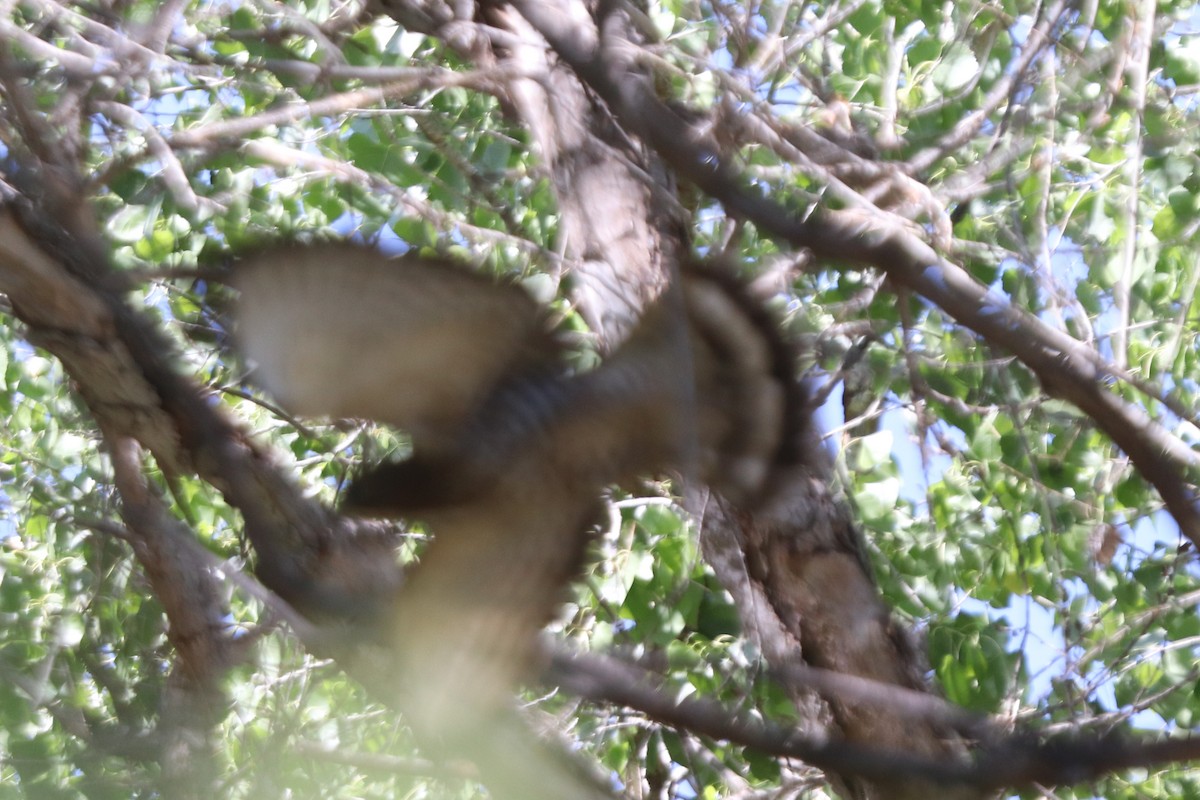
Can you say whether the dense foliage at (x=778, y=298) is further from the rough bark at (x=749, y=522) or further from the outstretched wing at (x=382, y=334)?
the outstretched wing at (x=382, y=334)

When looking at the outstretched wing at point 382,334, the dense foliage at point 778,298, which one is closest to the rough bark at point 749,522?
the dense foliage at point 778,298

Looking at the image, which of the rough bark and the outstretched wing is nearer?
the outstretched wing

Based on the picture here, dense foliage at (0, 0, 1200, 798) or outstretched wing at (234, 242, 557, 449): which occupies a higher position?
dense foliage at (0, 0, 1200, 798)

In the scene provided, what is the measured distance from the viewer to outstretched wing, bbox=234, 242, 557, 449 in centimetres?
115

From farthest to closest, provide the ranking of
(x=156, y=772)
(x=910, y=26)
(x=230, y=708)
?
(x=910, y=26) → (x=230, y=708) → (x=156, y=772)

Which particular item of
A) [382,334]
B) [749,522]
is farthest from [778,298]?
[382,334]

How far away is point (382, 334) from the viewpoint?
117cm

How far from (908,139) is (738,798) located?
128 centimetres

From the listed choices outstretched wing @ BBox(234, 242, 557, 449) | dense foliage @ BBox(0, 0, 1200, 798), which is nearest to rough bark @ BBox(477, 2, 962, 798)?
dense foliage @ BBox(0, 0, 1200, 798)

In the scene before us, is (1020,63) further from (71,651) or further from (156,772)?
(71,651)

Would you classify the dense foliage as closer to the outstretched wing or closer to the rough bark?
the rough bark

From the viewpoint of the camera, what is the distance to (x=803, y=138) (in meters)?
2.12

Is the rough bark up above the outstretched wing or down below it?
above

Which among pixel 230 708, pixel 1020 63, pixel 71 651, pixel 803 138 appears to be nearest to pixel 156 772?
pixel 230 708
